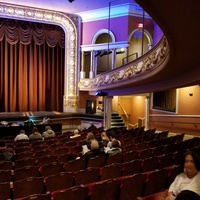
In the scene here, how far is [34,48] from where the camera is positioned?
1590cm

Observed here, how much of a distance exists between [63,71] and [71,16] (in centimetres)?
326

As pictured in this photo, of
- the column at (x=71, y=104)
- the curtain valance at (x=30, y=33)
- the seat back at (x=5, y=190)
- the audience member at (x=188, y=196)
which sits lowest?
the seat back at (x=5, y=190)

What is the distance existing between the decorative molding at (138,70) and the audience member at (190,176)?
297cm

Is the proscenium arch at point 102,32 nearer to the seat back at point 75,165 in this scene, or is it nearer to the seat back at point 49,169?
the seat back at point 75,165

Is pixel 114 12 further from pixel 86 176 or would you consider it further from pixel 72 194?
pixel 72 194

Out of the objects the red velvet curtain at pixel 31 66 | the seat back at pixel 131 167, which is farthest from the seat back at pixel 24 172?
the red velvet curtain at pixel 31 66

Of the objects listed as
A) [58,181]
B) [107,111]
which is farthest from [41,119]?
[58,181]

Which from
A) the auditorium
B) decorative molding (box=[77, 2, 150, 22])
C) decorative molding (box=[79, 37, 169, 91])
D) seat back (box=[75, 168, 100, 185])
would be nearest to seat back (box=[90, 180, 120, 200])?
seat back (box=[75, 168, 100, 185])

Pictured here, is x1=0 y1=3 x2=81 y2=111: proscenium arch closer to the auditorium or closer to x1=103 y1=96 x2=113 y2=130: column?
the auditorium

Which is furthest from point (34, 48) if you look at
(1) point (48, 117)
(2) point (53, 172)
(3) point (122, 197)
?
(3) point (122, 197)

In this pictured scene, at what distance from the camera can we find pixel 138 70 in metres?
8.56

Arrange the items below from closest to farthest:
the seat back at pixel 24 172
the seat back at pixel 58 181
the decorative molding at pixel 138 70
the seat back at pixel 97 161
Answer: the seat back at pixel 58 181 → the seat back at pixel 24 172 → the seat back at pixel 97 161 → the decorative molding at pixel 138 70

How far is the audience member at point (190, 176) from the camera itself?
2.61 metres

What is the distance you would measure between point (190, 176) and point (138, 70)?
606 centimetres
